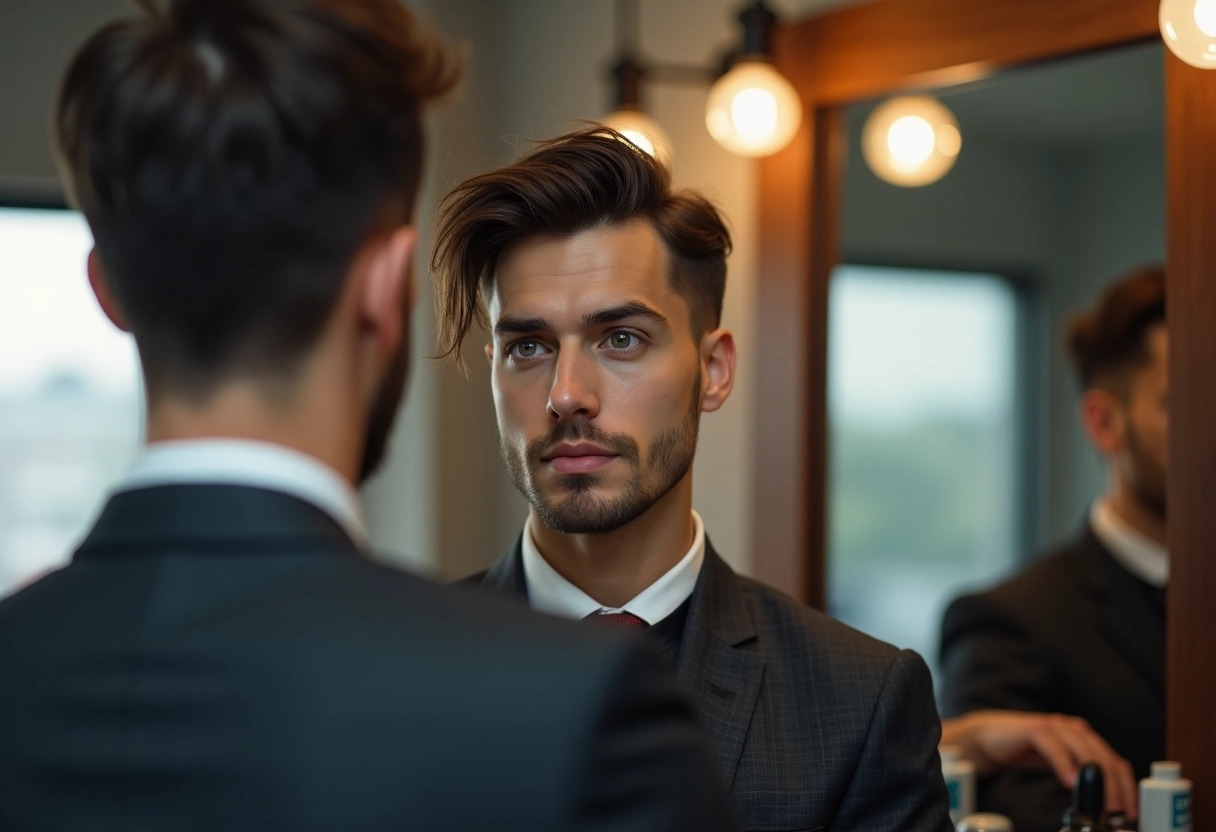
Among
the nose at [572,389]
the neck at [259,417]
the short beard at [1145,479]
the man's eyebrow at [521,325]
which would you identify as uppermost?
the man's eyebrow at [521,325]

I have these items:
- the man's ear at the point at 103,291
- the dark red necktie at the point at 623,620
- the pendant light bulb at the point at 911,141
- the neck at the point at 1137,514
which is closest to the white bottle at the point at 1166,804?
the neck at the point at 1137,514

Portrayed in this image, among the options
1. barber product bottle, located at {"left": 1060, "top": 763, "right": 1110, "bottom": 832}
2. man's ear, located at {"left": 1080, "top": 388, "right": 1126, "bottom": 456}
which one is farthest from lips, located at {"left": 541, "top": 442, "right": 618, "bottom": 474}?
man's ear, located at {"left": 1080, "top": 388, "right": 1126, "bottom": 456}

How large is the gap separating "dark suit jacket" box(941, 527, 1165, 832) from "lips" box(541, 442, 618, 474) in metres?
0.79

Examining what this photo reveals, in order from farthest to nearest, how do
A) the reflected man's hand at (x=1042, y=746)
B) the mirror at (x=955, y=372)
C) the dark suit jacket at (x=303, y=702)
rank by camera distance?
the mirror at (x=955, y=372) < the reflected man's hand at (x=1042, y=746) < the dark suit jacket at (x=303, y=702)

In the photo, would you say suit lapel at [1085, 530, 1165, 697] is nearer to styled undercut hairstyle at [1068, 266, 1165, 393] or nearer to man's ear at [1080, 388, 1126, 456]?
man's ear at [1080, 388, 1126, 456]

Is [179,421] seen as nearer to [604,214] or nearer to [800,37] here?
[604,214]

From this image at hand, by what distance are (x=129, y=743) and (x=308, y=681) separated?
10 cm

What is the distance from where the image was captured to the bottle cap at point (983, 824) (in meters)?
1.56

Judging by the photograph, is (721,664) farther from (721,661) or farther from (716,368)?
(716,368)

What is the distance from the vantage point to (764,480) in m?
2.16

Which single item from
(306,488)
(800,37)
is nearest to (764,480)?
(800,37)

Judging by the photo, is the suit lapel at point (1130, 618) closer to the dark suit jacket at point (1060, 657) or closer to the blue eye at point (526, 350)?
the dark suit jacket at point (1060, 657)

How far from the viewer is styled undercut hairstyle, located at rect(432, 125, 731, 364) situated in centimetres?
138

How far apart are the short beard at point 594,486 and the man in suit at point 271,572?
64 cm
